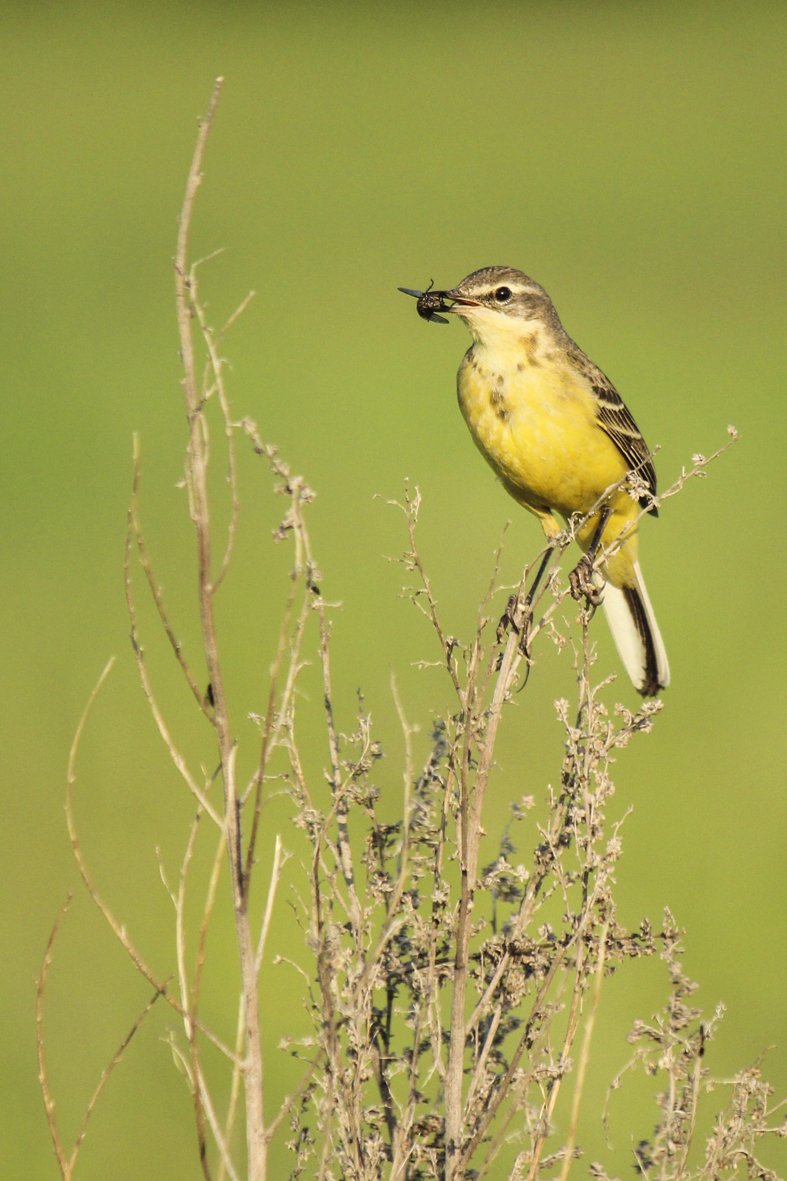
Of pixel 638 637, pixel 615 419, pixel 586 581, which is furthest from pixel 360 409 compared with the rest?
pixel 586 581

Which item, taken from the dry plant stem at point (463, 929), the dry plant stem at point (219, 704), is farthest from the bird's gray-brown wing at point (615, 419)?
the dry plant stem at point (219, 704)

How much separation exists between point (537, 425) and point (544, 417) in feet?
0.19

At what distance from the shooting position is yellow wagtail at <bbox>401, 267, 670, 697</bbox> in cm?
588

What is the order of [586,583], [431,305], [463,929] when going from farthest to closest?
[431,305]
[586,583]
[463,929]

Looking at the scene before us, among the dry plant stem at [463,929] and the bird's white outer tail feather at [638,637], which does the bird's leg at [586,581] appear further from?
the dry plant stem at [463,929]

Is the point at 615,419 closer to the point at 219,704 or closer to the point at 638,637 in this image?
the point at 638,637

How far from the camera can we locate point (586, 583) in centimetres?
498

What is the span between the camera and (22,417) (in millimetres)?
17688

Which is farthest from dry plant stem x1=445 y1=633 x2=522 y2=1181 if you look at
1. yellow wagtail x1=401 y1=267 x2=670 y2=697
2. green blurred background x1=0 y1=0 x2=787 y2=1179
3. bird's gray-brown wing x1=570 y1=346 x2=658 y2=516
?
green blurred background x1=0 y1=0 x2=787 y2=1179

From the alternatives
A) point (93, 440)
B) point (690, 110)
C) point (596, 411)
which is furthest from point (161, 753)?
point (690, 110)

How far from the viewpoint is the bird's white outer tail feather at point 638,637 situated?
638 centimetres

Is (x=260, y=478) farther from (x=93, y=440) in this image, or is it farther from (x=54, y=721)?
(x=54, y=721)

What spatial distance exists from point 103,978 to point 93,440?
9.88 m

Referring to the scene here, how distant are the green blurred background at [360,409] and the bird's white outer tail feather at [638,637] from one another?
2090 mm
